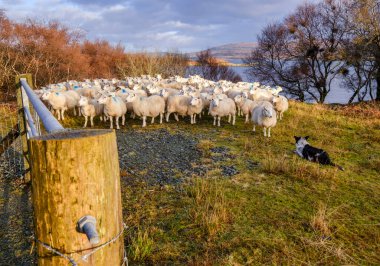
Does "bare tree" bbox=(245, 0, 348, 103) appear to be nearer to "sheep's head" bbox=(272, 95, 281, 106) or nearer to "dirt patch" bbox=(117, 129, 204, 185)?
"sheep's head" bbox=(272, 95, 281, 106)

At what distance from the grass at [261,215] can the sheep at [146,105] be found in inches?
152

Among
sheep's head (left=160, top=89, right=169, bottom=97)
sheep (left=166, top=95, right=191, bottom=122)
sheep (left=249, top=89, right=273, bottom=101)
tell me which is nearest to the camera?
sheep (left=166, top=95, right=191, bottom=122)

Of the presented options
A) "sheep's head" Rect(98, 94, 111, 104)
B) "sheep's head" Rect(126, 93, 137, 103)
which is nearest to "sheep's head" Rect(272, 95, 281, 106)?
"sheep's head" Rect(126, 93, 137, 103)

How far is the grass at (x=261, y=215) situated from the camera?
3918 millimetres

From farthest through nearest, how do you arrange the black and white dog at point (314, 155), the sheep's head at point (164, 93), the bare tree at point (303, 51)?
1. the bare tree at point (303, 51)
2. the sheep's head at point (164, 93)
3. the black and white dog at point (314, 155)

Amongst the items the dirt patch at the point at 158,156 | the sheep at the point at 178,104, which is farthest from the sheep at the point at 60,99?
the sheep at the point at 178,104

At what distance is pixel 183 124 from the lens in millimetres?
12211

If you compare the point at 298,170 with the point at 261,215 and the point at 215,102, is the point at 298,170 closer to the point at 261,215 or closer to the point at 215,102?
the point at 261,215

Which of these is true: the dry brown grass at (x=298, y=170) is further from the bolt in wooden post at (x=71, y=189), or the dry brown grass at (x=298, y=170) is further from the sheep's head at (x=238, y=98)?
the sheep's head at (x=238, y=98)

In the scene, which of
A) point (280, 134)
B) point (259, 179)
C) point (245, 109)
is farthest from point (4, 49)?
point (259, 179)

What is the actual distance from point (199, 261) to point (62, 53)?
2491 centimetres

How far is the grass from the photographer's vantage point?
3.92m

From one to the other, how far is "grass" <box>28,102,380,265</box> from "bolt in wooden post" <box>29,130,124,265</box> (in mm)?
2428

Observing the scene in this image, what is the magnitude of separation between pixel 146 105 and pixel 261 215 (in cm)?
777
